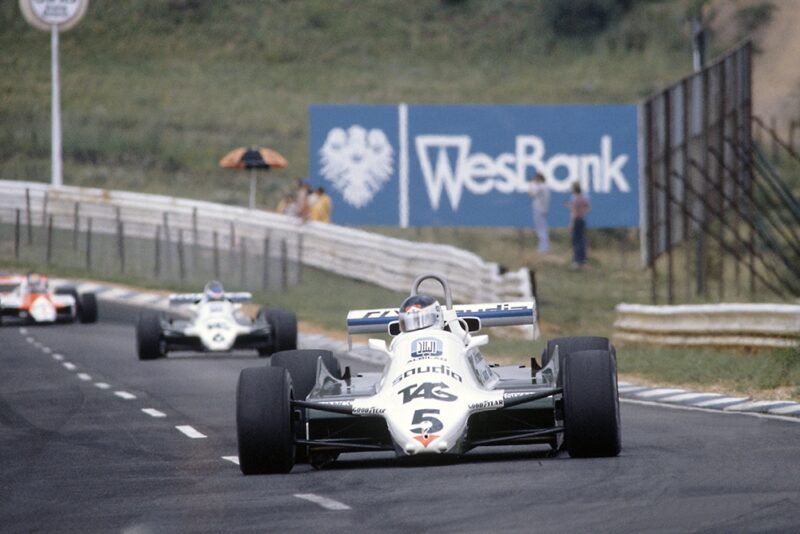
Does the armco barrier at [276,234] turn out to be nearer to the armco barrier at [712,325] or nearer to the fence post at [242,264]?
the fence post at [242,264]

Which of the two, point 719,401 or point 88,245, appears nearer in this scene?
point 719,401

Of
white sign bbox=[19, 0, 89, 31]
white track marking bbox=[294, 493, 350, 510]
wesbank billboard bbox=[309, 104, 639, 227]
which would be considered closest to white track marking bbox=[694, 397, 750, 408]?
white track marking bbox=[294, 493, 350, 510]

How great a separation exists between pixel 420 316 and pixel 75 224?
34.9 m

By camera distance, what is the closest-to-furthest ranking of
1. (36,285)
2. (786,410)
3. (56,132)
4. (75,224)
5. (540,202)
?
(786,410)
(36,285)
(540,202)
(75,224)
(56,132)

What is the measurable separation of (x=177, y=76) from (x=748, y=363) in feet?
190

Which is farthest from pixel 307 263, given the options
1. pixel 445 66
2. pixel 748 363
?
pixel 445 66

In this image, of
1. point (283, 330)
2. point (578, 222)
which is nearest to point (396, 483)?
point (283, 330)

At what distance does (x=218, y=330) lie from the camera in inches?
1078

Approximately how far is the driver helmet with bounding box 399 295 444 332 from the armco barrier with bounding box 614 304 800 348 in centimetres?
933

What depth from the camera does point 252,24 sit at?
284 ft

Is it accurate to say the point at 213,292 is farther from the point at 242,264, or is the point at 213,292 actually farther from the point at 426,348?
the point at 242,264

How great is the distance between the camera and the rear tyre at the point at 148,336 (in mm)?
27453

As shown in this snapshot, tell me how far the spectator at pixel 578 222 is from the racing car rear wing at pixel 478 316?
90.5 feet

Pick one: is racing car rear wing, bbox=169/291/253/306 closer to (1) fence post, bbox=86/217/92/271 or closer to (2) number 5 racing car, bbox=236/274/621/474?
(2) number 5 racing car, bbox=236/274/621/474
